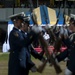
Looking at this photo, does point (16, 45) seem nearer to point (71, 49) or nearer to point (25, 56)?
point (25, 56)

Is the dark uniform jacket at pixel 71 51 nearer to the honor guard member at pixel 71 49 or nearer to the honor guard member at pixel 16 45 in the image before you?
the honor guard member at pixel 71 49

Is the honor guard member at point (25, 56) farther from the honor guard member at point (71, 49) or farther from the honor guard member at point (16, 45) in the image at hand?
the honor guard member at point (71, 49)

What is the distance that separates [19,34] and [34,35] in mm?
684

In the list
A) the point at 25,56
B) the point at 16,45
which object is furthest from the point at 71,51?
the point at 16,45

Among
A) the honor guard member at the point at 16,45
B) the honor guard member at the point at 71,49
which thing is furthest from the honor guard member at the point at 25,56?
the honor guard member at the point at 71,49

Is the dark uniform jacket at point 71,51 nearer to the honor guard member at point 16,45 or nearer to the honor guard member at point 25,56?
the honor guard member at point 25,56

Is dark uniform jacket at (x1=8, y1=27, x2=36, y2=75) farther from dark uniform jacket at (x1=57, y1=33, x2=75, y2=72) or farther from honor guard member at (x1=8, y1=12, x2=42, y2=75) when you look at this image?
dark uniform jacket at (x1=57, y1=33, x2=75, y2=72)

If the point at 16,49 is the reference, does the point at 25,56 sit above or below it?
below

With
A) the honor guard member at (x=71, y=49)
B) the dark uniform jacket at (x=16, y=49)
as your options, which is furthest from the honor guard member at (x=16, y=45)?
the honor guard member at (x=71, y=49)

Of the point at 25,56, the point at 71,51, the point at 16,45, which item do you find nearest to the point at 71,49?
the point at 71,51

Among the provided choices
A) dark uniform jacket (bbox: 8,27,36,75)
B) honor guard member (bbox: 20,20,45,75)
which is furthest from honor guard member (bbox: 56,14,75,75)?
dark uniform jacket (bbox: 8,27,36,75)

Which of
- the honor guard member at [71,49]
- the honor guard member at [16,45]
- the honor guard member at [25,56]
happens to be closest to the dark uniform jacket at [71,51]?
the honor guard member at [71,49]

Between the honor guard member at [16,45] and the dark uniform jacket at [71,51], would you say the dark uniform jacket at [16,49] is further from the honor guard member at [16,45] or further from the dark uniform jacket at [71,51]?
the dark uniform jacket at [71,51]

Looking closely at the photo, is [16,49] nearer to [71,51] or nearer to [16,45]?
[16,45]
